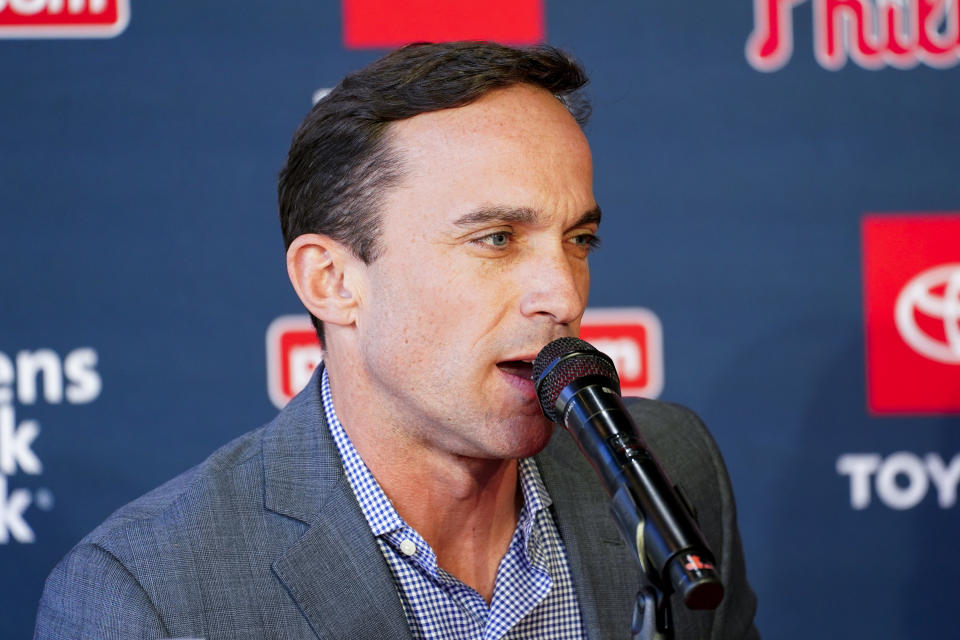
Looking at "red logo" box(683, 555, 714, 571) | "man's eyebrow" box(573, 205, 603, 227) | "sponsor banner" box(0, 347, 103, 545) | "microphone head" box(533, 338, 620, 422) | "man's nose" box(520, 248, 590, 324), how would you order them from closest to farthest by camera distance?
"red logo" box(683, 555, 714, 571), "microphone head" box(533, 338, 620, 422), "man's nose" box(520, 248, 590, 324), "man's eyebrow" box(573, 205, 603, 227), "sponsor banner" box(0, 347, 103, 545)

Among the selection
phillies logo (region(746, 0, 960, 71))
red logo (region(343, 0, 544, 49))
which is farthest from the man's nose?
phillies logo (region(746, 0, 960, 71))

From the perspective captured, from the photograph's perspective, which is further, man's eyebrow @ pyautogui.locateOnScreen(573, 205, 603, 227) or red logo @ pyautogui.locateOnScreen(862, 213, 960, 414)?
red logo @ pyautogui.locateOnScreen(862, 213, 960, 414)

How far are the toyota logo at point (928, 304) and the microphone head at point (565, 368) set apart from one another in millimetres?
1540

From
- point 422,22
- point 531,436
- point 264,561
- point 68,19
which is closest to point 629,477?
point 531,436

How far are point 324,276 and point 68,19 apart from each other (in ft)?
3.80

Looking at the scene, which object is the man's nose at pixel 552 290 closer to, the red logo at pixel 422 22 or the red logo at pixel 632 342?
the red logo at pixel 632 342

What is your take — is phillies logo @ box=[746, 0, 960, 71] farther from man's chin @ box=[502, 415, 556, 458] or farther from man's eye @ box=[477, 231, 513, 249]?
man's chin @ box=[502, 415, 556, 458]

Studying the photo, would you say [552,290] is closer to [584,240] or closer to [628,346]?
[584,240]

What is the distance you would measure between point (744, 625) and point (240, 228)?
1366 mm

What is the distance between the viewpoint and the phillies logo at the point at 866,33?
253cm

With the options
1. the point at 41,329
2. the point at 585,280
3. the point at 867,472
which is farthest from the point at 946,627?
the point at 41,329

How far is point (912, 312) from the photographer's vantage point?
2.57 meters

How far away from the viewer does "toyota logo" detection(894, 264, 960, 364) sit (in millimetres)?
2568

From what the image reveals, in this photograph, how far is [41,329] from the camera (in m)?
2.43
